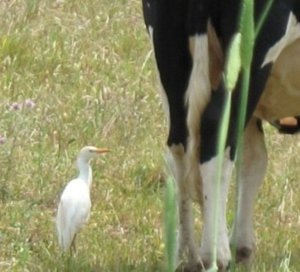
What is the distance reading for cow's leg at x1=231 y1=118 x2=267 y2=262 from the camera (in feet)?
20.8

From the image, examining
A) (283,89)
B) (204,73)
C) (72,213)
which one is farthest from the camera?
(72,213)

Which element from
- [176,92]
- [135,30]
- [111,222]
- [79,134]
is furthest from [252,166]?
[135,30]

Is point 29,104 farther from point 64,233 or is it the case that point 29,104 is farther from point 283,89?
point 283,89

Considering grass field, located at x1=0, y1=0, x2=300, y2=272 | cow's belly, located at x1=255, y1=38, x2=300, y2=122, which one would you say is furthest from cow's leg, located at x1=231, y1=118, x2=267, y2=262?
cow's belly, located at x1=255, y1=38, x2=300, y2=122

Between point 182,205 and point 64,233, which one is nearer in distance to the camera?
point 182,205

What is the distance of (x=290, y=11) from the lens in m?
5.38

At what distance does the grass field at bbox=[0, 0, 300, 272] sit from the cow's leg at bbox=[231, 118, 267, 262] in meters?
0.11

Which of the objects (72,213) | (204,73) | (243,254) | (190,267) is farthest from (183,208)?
(243,254)

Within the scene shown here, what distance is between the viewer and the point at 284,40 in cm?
541

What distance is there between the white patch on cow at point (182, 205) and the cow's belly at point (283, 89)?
1.54 feet

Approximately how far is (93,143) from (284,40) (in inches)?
98.0

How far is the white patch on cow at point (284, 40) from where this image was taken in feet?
17.7

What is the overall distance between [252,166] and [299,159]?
4.29ft

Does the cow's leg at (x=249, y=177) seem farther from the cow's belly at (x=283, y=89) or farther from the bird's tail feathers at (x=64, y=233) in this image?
the bird's tail feathers at (x=64, y=233)
